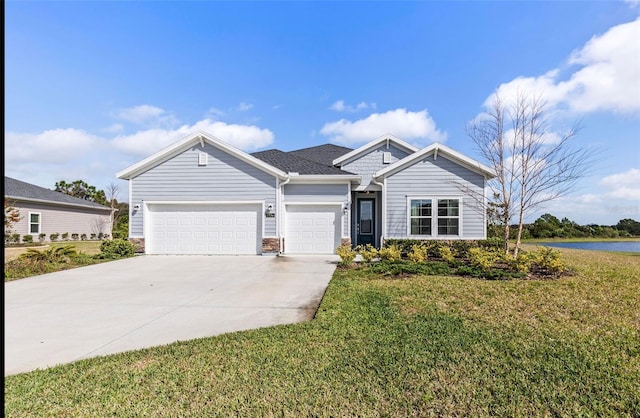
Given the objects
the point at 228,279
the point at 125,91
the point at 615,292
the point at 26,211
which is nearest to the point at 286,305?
the point at 228,279

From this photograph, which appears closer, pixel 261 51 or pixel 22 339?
pixel 22 339

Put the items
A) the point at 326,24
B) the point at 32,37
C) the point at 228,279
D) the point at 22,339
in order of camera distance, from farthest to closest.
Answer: the point at 326,24, the point at 228,279, the point at 32,37, the point at 22,339

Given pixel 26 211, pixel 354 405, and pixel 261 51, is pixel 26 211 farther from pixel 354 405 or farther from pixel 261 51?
pixel 354 405

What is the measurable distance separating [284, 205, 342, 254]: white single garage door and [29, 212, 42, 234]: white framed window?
17.8 metres

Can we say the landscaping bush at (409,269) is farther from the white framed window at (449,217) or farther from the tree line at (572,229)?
the tree line at (572,229)

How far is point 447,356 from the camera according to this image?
364cm

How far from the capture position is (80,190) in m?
31.9

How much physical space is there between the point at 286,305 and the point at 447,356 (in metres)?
2.96

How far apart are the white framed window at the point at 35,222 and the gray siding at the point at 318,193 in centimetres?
1783

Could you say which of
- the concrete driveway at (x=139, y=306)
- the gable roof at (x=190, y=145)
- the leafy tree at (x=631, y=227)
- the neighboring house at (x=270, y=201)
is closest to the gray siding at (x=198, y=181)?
the neighboring house at (x=270, y=201)

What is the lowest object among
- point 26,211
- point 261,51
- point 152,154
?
point 26,211

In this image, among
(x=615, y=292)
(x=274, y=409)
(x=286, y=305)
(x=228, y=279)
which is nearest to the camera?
(x=274, y=409)

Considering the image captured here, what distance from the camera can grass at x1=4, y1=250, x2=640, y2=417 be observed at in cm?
280

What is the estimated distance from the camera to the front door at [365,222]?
50.3 ft
